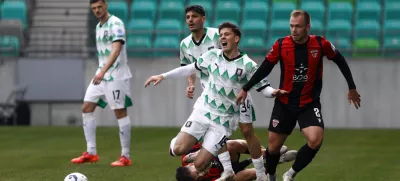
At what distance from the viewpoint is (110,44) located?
1323cm

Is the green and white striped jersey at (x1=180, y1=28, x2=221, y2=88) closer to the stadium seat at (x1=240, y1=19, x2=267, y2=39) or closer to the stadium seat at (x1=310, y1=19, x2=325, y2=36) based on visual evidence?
the stadium seat at (x1=310, y1=19, x2=325, y2=36)

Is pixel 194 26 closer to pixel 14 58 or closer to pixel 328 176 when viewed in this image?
pixel 328 176

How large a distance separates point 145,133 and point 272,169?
30.0 feet

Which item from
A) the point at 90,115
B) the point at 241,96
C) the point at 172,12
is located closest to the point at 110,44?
the point at 90,115

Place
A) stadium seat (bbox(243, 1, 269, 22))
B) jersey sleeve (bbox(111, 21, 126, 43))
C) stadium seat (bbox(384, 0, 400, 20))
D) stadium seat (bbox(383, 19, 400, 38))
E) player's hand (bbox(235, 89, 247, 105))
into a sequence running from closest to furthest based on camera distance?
player's hand (bbox(235, 89, 247, 105)) < jersey sleeve (bbox(111, 21, 126, 43)) < stadium seat (bbox(383, 19, 400, 38)) < stadium seat (bbox(384, 0, 400, 20)) < stadium seat (bbox(243, 1, 269, 22))

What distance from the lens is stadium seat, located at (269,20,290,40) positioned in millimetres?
22125

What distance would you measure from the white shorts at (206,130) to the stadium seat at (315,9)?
14.0 meters

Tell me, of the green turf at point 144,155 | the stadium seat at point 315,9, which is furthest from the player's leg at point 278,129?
the stadium seat at point 315,9

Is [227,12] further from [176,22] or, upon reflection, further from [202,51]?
[202,51]

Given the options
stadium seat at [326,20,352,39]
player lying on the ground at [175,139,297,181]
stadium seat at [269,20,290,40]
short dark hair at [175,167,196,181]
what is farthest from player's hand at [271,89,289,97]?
stadium seat at [269,20,290,40]

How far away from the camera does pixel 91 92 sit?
1334cm

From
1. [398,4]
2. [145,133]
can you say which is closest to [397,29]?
[398,4]

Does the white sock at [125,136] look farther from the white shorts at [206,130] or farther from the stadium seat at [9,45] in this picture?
the stadium seat at [9,45]

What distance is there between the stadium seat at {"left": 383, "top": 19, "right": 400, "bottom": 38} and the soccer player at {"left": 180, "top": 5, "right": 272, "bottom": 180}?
35.9ft
